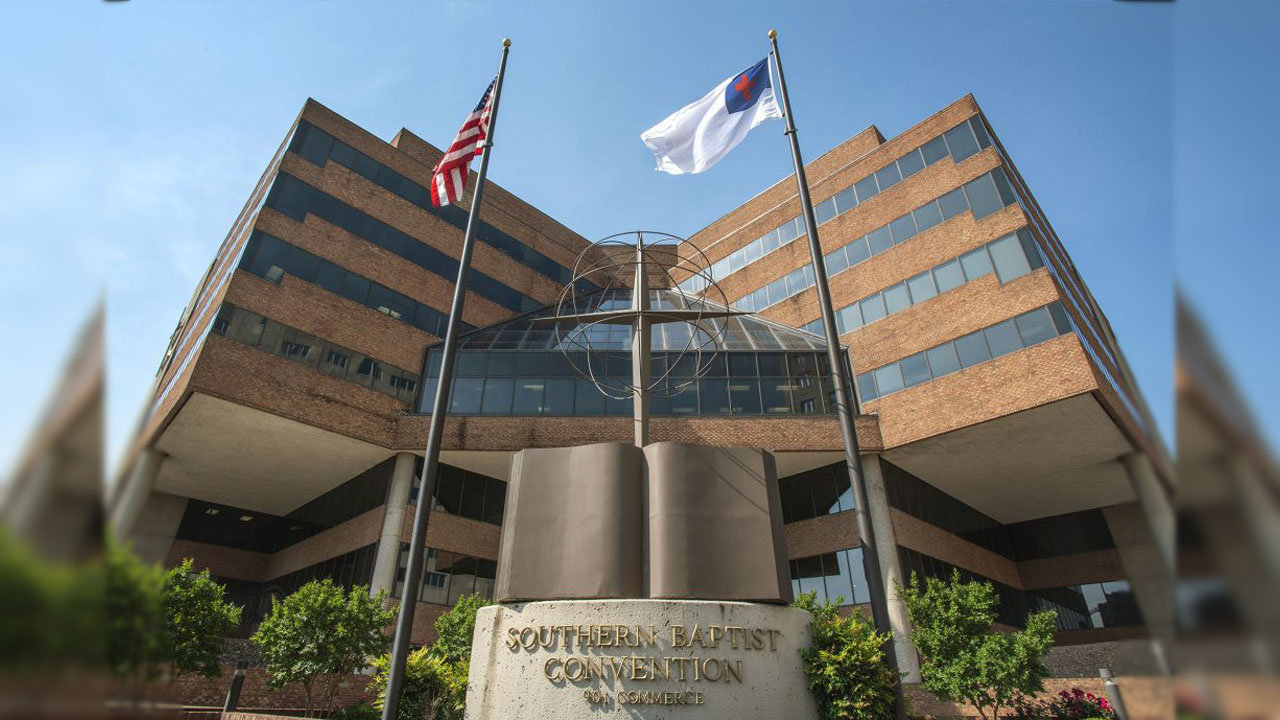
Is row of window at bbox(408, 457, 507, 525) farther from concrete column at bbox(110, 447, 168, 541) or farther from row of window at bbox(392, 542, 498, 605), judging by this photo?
concrete column at bbox(110, 447, 168, 541)

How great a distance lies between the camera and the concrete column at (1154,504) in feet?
3.73

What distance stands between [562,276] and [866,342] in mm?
22068

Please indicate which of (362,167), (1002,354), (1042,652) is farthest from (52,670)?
(362,167)

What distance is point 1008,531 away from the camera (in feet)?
121

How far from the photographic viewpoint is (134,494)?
1.16 meters

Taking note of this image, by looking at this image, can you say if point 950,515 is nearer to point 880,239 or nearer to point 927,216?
point 880,239

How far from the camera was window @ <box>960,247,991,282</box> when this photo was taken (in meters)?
28.7

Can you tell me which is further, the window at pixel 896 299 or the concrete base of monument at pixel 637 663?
the window at pixel 896 299

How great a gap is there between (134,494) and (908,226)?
35850 millimetres

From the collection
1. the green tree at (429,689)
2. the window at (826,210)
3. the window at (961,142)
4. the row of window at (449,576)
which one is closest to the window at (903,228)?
the window at (961,142)

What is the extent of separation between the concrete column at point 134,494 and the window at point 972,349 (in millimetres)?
29078

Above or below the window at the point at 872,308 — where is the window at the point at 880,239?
above

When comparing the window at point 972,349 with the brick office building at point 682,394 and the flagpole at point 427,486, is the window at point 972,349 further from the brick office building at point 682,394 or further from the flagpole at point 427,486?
the flagpole at point 427,486

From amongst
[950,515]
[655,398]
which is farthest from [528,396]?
[950,515]
